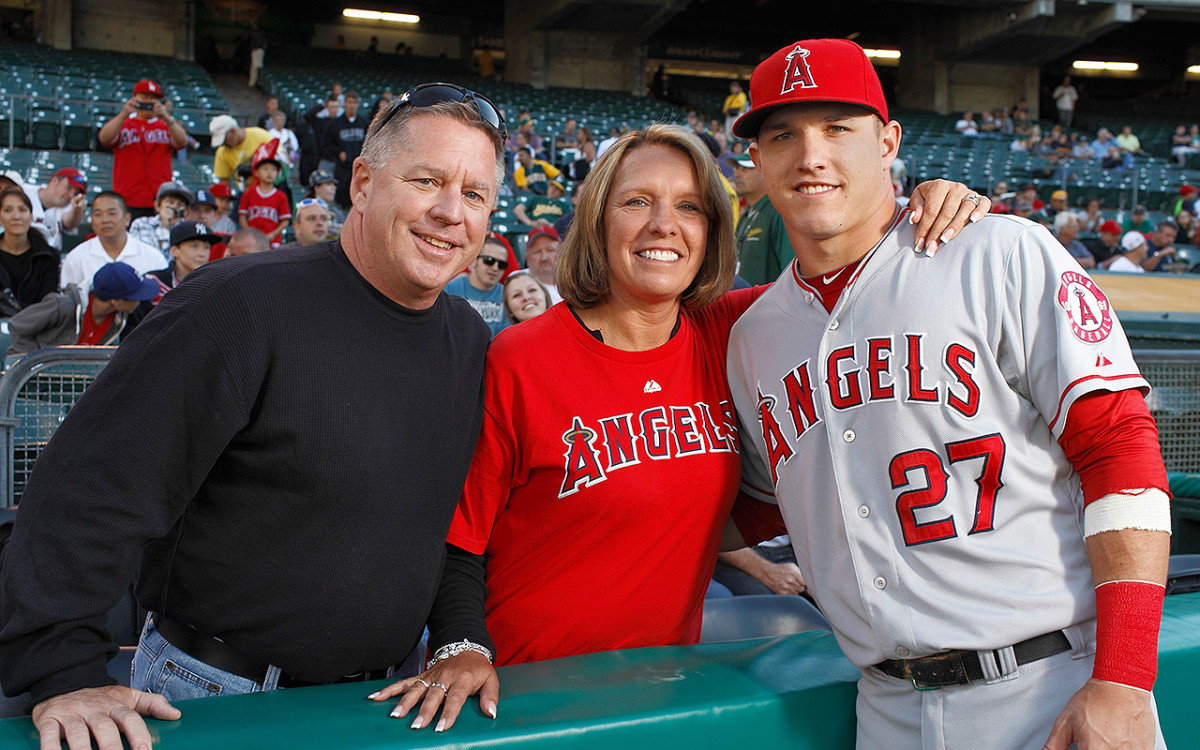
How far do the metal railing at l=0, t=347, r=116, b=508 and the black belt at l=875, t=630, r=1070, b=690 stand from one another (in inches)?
112

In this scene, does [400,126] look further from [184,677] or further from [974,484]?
[974,484]

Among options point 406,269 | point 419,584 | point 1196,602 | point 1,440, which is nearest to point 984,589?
point 1196,602

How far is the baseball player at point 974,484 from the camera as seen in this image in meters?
1.41

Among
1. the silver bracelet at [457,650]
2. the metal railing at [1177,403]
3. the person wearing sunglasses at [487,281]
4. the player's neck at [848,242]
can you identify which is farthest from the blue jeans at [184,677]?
the person wearing sunglasses at [487,281]

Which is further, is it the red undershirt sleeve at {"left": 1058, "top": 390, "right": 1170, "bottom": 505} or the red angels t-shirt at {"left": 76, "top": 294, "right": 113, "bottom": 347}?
the red angels t-shirt at {"left": 76, "top": 294, "right": 113, "bottom": 347}

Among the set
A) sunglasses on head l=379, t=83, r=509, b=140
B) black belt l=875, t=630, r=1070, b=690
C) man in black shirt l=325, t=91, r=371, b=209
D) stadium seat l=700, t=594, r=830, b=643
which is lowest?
stadium seat l=700, t=594, r=830, b=643

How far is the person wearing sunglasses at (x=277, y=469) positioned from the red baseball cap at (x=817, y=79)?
1.89 feet

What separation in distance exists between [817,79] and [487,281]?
4350mm

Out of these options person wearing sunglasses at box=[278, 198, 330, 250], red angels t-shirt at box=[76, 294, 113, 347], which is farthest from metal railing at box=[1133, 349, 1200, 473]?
person wearing sunglasses at box=[278, 198, 330, 250]

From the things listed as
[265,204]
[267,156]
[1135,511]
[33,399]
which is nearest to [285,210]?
[265,204]

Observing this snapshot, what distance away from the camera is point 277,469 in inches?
63.4

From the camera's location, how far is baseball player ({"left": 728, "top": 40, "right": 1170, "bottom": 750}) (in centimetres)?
141

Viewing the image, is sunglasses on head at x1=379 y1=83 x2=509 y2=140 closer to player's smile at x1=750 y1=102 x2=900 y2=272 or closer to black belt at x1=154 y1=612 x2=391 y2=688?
player's smile at x1=750 y1=102 x2=900 y2=272

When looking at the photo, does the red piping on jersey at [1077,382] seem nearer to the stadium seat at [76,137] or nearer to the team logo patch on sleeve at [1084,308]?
the team logo patch on sleeve at [1084,308]
